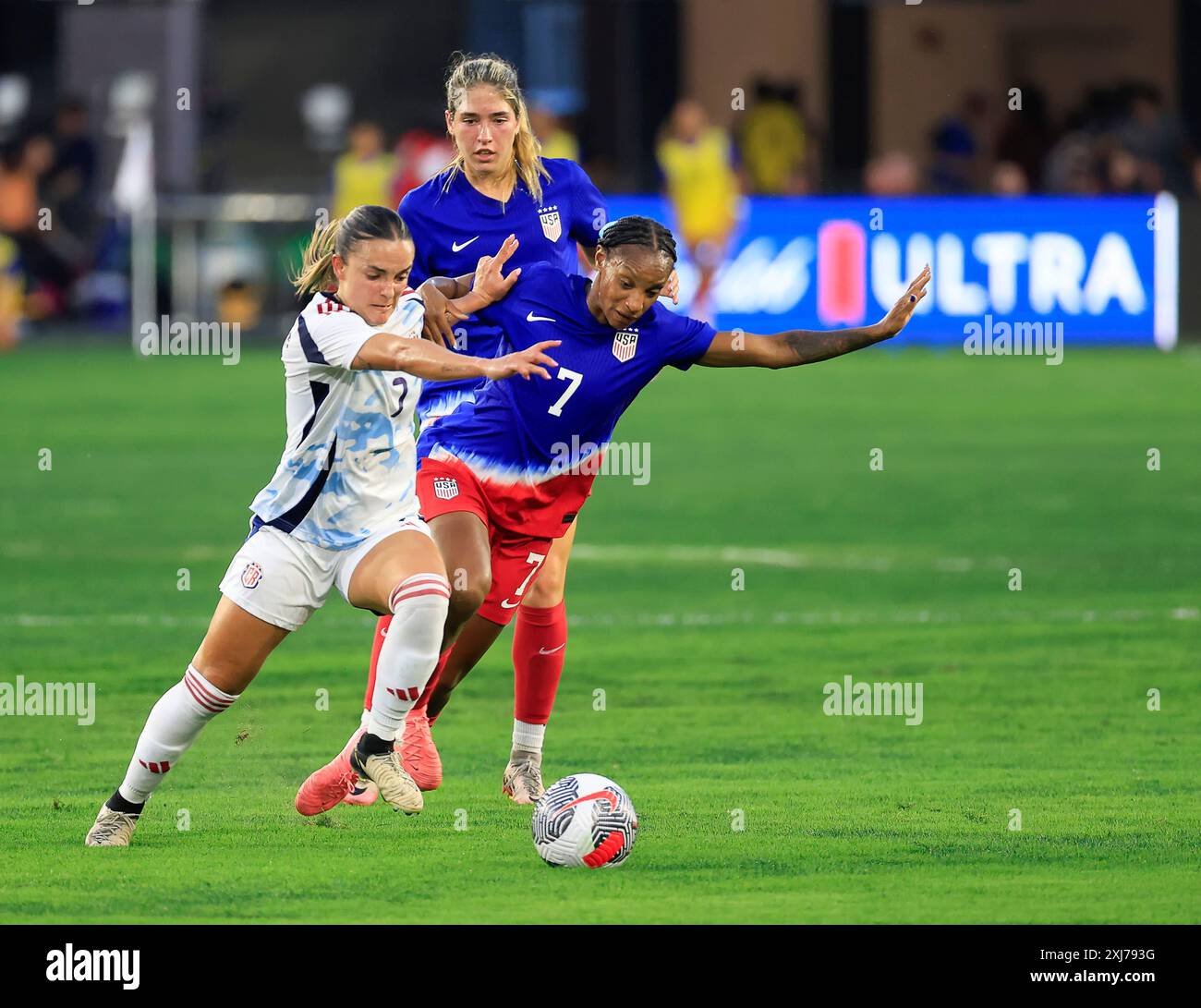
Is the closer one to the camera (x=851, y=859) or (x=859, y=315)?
(x=851, y=859)

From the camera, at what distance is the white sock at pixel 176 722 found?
668 cm

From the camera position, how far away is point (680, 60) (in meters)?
32.0

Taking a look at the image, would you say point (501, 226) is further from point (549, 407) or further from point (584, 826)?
point (584, 826)

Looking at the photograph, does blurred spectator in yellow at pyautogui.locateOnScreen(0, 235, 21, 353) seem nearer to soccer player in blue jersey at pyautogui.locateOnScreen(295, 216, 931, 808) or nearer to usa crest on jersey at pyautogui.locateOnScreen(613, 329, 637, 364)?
soccer player in blue jersey at pyautogui.locateOnScreen(295, 216, 931, 808)

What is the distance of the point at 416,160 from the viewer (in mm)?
26609

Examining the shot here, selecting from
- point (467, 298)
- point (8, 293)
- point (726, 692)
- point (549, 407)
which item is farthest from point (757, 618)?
point (8, 293)

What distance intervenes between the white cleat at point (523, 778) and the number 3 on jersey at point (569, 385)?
1.10 meters

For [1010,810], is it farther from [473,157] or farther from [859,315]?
[859,315]

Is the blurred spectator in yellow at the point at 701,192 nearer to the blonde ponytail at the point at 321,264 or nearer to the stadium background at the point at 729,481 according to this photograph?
the stadium background at the point at 729,481

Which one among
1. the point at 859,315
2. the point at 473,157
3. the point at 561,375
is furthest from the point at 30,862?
the point at 859,315

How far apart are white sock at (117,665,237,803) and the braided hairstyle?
5.62 feet

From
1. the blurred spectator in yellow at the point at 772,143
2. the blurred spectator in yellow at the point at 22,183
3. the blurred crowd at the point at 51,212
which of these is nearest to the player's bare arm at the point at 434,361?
the blurred crowd at the point at 51,212
